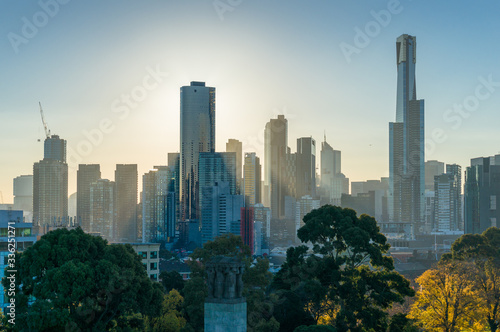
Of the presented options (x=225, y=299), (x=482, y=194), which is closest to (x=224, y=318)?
(x=225, y=299)

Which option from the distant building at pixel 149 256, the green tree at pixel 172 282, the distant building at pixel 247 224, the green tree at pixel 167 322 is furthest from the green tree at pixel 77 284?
the distant building at pixel 247 224

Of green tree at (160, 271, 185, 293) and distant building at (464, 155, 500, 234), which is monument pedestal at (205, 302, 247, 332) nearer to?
green tree at (160, 271, 185, 293)

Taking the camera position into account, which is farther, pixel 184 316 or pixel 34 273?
pixel 184 316

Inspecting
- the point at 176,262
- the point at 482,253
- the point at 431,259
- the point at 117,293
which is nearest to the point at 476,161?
the point at 431,259

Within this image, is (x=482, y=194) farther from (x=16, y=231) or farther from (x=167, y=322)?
(x=167, y=322)

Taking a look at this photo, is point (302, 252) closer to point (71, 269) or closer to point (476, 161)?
point (71, 269)

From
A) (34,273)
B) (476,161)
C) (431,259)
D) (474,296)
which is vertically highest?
(476,161)

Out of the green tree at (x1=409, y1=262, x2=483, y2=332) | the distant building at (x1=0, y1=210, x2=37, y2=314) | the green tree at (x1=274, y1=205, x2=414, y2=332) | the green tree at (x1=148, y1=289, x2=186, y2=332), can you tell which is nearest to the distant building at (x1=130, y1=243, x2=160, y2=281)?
the distant building at (x1=0, y1=210, x2=37, y2=314)
